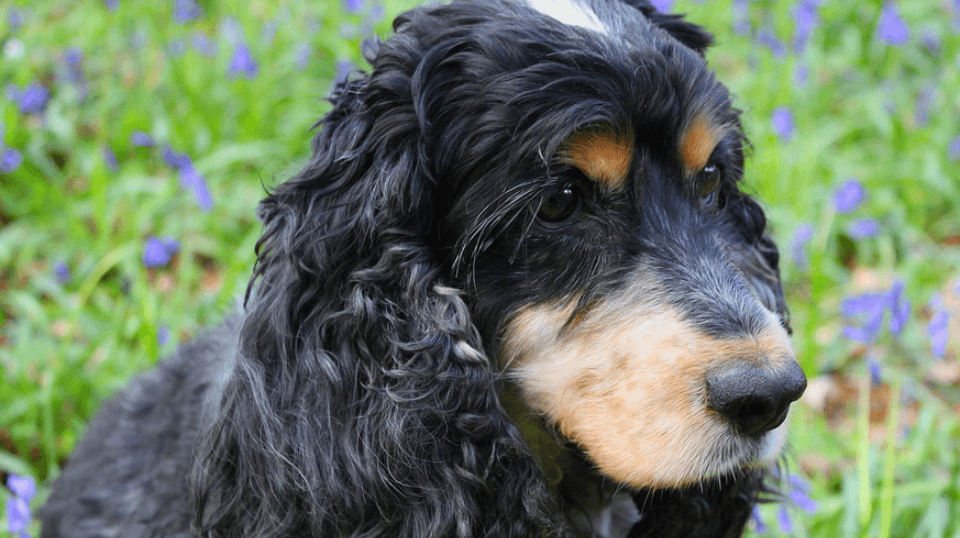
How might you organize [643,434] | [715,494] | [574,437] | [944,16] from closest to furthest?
[643,434]
[574,437]
[715,494]
[944,16]

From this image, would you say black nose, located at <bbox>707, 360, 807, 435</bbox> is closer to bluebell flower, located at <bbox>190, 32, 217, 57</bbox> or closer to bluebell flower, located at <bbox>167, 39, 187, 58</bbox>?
bluebell flower, located at <bbox>167, 39, 187, 58</bbox>

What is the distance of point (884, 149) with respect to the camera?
6199 mm

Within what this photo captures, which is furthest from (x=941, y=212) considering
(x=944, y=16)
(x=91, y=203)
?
(x=91, y=203)

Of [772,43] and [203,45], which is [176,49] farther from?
[772,43]

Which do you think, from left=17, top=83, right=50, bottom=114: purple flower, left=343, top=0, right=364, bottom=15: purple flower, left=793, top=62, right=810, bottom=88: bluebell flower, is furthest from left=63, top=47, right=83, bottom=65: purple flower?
left=793, top=62, right=810, bottom=88: bluebell flower

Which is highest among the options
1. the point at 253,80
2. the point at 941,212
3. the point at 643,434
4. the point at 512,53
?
the point at 512,53

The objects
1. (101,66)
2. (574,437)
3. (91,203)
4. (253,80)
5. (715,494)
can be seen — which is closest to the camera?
(574,437)

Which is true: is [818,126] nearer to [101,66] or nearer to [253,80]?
[253,80]

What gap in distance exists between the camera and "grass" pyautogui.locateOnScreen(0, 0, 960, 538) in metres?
4.20

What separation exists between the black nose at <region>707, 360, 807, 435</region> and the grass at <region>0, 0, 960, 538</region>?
1.16 m

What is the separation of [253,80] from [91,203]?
53.9 inches

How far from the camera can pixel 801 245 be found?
507cm

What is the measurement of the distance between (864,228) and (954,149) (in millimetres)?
1215

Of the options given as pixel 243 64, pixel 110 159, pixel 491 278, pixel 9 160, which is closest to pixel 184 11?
pixel 243 64
